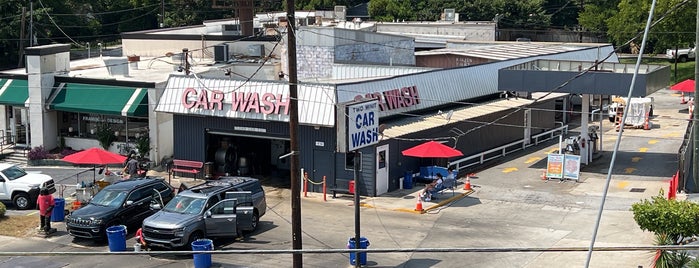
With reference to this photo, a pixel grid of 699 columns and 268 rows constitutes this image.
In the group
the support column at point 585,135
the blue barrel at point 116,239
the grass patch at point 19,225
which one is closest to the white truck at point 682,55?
the support column at point 585,135

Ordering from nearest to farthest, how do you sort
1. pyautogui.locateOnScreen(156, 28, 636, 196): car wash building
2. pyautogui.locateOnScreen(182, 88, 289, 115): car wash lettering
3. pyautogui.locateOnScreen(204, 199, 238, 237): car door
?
pyautogui.locateOnScreen(204, 199, 238, 237): car door, pyautogui.locateOnScreen(156, 28, 636, 196): car wash building, pyautogui.locateOnScreen(182, 88, 289, 115): car wash lettering

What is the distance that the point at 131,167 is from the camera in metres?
34.8

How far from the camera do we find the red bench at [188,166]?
36.6 metres

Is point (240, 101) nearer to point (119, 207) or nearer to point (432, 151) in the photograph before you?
point (432, 151)

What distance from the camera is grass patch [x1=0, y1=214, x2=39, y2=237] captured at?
28734mm

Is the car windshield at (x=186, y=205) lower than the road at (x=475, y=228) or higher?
higher

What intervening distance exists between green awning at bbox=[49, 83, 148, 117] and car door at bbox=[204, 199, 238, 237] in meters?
13.3

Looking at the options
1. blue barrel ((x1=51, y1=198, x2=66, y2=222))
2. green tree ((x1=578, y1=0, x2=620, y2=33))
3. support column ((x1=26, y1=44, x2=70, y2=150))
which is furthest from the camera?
green tree ((x1=578, y1=0, x2=620, y2=33))

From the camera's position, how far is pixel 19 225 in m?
29.6

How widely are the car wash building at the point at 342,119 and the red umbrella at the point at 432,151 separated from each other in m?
1.21

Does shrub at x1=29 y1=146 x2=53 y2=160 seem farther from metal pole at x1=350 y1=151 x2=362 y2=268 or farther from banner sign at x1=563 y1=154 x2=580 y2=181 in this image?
banner sign at x1=563 y1=154 x2=580 y2=181

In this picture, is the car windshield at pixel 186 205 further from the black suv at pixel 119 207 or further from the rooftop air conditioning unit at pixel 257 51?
the rooftop air conditioning unit at pixel 257 51

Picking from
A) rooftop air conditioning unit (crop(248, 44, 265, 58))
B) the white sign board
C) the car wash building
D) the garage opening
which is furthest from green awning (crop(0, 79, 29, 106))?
the white sign board

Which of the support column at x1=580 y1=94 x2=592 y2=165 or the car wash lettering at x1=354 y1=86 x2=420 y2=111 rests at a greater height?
the car wash lettering at x1=354 y1=86 x2=420 y2=111
